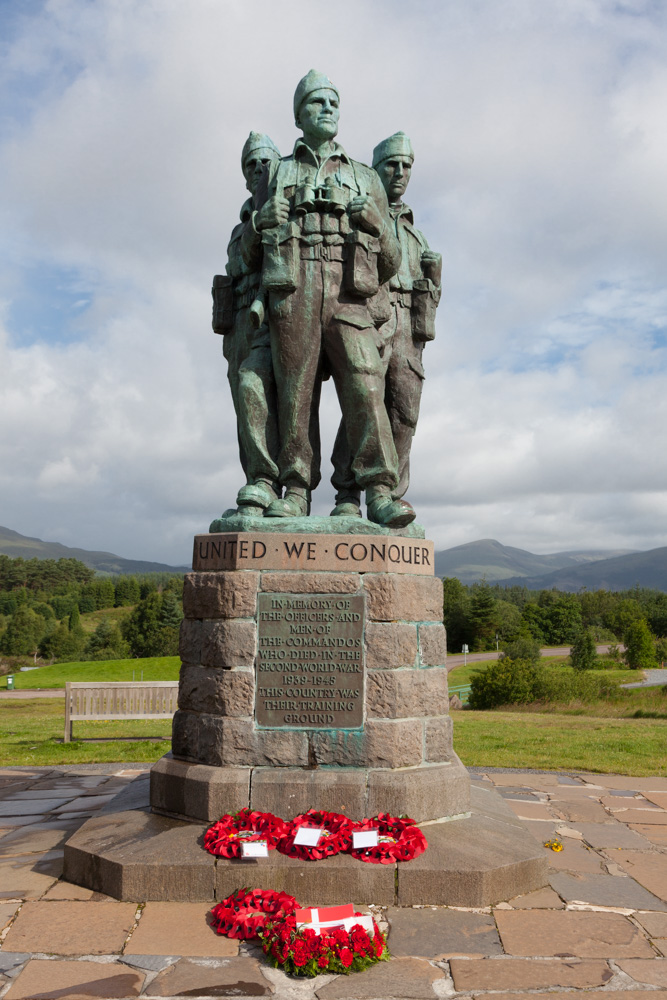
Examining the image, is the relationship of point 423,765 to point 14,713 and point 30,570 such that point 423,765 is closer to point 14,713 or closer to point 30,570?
point 14,713

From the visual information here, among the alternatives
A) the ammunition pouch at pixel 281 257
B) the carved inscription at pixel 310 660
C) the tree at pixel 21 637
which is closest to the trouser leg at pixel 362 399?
the ammunition pouch at pixel 281 257

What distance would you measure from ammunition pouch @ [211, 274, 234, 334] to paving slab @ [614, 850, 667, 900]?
4.34m

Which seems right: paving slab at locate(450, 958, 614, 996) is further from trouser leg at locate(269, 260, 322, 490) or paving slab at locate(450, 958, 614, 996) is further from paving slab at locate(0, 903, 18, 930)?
trouser leg at locate(269, 260, 322, 490)

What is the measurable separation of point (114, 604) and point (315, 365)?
386ft

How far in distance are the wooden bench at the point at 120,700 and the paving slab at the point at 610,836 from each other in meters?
6.30

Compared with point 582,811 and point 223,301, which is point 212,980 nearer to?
point 582,811

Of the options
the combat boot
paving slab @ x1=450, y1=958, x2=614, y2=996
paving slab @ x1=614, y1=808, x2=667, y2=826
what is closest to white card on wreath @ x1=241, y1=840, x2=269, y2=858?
paving slab @ x1=450, y1=958, x2=614, y2=996

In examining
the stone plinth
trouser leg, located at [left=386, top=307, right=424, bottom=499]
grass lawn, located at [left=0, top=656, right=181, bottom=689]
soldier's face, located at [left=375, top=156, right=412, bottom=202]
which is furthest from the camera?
grass lawn, located at [left=0, top=656, right=181, bottom=689]

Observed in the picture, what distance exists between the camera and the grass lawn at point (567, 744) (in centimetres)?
834

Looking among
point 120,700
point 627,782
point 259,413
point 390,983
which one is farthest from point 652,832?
point 120,700

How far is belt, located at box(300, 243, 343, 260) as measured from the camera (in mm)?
5098

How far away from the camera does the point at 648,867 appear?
4.52 meters

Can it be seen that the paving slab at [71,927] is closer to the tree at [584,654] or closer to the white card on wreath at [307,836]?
the white card on wreath at [307,836]

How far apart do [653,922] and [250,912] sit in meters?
1.89
